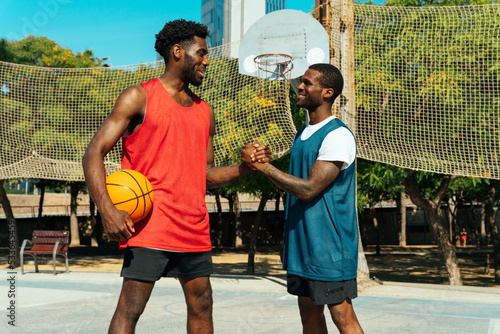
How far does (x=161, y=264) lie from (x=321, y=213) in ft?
3.09

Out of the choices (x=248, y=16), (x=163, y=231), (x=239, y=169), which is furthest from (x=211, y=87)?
(x=248, y=16)

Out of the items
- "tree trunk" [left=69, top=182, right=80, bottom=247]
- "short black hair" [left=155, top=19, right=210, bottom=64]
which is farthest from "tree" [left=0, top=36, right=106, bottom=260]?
"tree trunk" [left=69, top=182, right=80, bottom=247]

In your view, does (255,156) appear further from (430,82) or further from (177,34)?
(430,82)

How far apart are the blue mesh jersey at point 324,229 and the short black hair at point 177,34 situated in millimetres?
897

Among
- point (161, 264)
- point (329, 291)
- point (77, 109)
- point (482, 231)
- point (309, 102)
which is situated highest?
point (77, 109)

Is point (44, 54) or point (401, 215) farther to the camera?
point (401, 215)

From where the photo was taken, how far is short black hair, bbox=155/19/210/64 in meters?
3.21

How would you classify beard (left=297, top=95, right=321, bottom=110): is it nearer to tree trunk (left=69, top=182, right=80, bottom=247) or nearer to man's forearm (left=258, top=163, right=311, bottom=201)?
man's forearm (left=258, top=163, right=311, bottom=201)

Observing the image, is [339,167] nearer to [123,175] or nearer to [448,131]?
[123,175]

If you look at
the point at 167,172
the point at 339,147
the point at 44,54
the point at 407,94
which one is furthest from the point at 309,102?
the point at 44,54

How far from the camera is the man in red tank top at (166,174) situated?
2.91 metres

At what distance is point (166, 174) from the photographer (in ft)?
10.1

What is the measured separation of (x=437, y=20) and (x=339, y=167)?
26.2 feet

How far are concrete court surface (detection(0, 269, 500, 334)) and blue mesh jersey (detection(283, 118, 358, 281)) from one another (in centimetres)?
220
